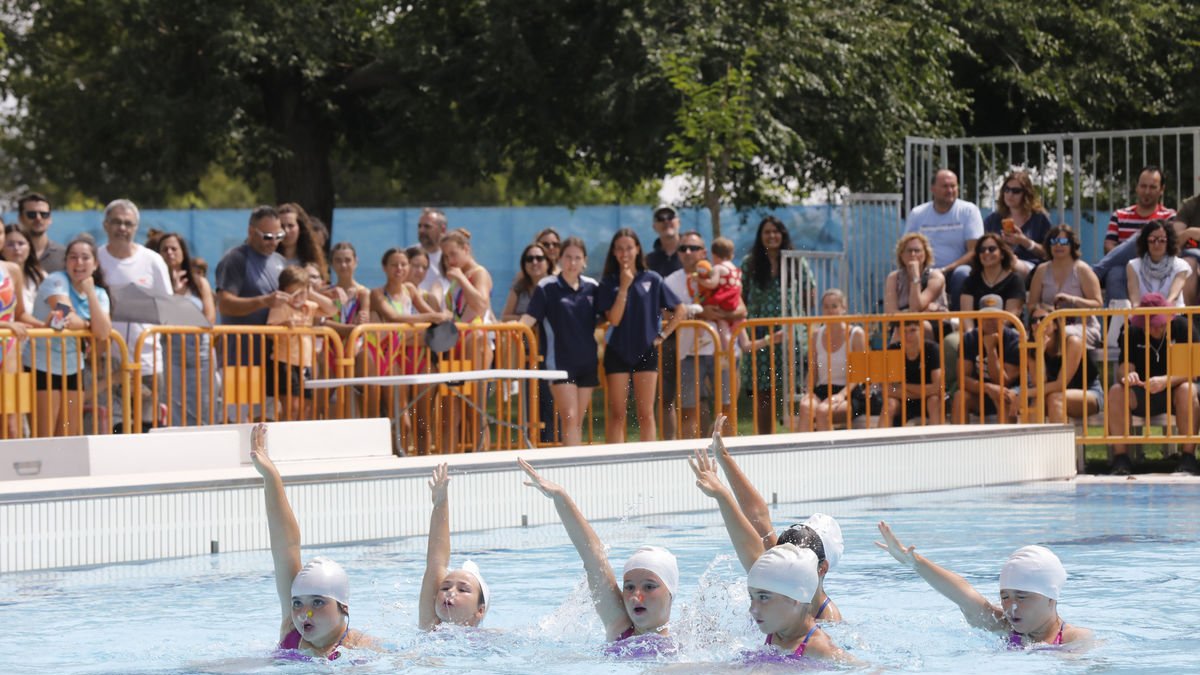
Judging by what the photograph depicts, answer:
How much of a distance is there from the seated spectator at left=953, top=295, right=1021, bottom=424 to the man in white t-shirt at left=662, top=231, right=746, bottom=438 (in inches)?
77.3

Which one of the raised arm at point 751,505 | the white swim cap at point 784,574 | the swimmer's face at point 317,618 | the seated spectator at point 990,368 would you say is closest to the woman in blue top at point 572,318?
the seated spectator at point 990,368

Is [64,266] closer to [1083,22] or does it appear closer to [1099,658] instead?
[1099,658]

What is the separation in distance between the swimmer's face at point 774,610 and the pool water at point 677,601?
1.23ft

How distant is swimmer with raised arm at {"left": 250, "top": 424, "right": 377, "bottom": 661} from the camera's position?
688 centimetres

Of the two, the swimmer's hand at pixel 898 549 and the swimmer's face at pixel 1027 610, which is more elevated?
the swimmer's hand at pixel 898 549

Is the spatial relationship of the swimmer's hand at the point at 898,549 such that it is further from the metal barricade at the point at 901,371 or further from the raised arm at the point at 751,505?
the metal barricade at the point at 901,371

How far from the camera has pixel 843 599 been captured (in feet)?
30.0

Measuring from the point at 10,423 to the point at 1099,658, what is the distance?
24.8 feet

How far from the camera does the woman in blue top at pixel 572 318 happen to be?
1446 cm

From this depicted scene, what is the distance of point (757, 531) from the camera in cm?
772

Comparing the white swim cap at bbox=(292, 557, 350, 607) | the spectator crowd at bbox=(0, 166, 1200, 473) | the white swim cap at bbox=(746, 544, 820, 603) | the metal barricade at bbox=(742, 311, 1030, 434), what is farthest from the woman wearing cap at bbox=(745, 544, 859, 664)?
the metal barricade at bbox=(742, 311, 1030, 434)

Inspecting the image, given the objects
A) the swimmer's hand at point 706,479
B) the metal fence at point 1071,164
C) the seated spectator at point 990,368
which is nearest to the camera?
the swimmer's hand at point 706,479

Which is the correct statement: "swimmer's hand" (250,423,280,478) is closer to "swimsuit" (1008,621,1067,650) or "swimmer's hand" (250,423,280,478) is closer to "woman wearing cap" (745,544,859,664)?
"woman wearing cap" (745,544,859,664)

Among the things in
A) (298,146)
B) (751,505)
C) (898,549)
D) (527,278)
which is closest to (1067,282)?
(527,278)
